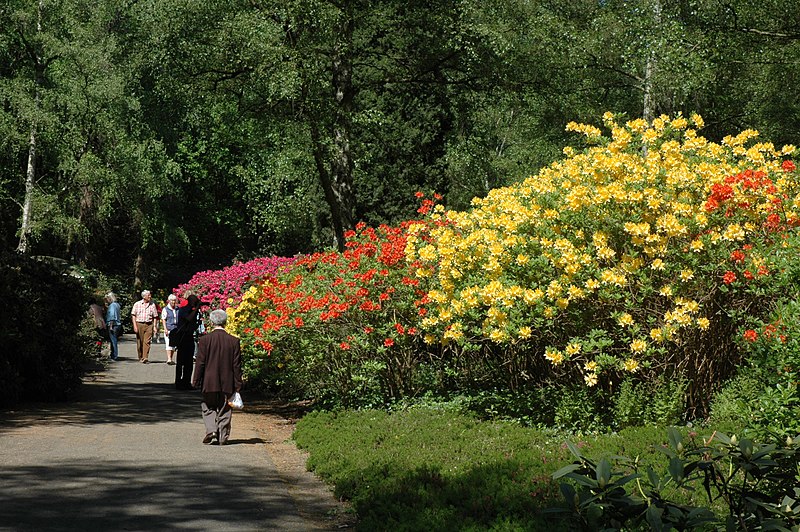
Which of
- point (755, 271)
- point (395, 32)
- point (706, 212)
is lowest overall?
point (755, 271)

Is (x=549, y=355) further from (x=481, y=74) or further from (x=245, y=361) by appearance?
(x=481, y=74)

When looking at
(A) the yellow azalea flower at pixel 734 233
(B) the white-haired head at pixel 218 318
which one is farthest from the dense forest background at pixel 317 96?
(A) the yellow azalea flower at pixel 734 233

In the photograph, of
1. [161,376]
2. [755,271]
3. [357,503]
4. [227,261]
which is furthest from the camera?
[227,261]

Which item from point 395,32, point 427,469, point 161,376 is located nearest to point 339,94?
point 395,32

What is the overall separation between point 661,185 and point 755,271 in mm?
1697

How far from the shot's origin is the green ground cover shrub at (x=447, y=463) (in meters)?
6.68

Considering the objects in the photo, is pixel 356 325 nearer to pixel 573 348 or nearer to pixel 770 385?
pixel 573 348

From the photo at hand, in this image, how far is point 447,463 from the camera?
852 cm

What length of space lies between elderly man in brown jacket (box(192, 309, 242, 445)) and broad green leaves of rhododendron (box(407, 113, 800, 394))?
87.6 inches

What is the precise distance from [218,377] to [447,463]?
3.58 m

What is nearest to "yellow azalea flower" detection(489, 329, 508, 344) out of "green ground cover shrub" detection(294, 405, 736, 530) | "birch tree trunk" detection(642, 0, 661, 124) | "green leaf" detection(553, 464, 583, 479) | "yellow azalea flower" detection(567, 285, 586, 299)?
"yellow azalea flower" detection(567, 285, 586, 299)

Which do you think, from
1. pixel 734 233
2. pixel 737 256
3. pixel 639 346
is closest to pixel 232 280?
pixel 639 346

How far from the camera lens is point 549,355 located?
9.73 metres

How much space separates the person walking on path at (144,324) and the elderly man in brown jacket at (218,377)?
12.7 m
